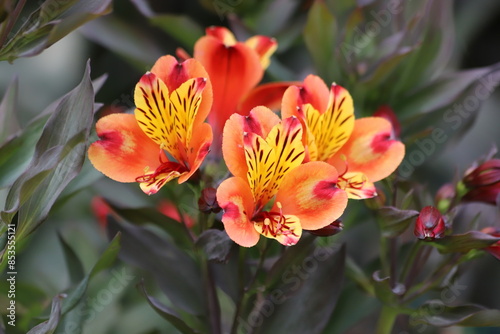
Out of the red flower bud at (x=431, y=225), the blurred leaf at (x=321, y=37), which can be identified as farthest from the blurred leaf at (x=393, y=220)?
the blurred leaf at (x=321, y=37)

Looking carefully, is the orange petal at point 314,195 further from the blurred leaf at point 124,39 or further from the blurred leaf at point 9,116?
the blurred leaf at point 124,39

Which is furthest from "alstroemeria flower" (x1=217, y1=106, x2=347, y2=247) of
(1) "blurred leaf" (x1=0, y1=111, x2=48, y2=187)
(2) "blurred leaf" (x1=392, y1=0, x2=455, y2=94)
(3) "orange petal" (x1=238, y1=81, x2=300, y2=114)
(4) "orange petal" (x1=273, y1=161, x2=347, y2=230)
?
(2) "blurred leaf" (x1=392, y1=0, x2=455, y2=94)

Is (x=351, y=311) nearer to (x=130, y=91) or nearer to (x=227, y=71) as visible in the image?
(x=227, y=71)

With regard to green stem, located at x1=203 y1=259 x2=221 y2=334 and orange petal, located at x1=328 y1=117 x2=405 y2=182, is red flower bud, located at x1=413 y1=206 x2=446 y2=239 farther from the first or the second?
green stem, located at x1=203 y1=259 x2=221 y2=334

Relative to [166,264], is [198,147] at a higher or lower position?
higher

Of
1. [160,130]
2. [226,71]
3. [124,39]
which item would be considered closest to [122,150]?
[160,130]

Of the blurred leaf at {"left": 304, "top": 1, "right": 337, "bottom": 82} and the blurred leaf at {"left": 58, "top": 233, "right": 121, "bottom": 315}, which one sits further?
the blurred leaf at {"left": 304, "top": 1, "right": 337, "bottom": 82}
